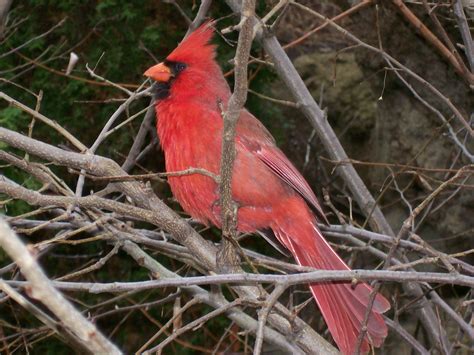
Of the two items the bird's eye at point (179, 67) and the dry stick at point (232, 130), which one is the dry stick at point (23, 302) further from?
the bird's eye at point (179, 67)

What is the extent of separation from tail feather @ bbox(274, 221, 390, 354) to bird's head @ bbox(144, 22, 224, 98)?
735mm

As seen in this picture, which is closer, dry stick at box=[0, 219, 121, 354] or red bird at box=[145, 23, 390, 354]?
dry stick at box=[0, 219, 121, 354]

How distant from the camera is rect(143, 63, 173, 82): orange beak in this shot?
3.40m

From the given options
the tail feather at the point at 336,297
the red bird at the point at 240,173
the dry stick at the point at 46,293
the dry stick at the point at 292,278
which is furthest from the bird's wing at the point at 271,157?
the dry stick at the point at 46,293

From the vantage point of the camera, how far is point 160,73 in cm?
341

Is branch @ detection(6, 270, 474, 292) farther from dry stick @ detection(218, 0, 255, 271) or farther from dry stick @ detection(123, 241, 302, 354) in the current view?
dry stick @ detection(123, 241, 302, 354)

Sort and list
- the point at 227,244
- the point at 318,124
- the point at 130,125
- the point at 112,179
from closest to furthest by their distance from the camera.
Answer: the point at 112,179 → the point at 227,244 → the point at 318,124 → the point at 130,125

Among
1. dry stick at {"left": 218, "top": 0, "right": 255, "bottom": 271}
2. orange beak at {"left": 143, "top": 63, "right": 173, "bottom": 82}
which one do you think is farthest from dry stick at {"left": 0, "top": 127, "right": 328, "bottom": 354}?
orange beak at {"left": 143, "top": 63, "right": 173, "bottom": 82}

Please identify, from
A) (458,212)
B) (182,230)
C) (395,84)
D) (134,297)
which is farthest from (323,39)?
(182,230)

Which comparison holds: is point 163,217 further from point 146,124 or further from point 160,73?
point 146,124

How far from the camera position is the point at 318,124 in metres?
3.66

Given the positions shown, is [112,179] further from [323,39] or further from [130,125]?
[323,39]

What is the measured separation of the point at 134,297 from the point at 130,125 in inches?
41.0

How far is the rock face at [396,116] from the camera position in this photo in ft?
15.6
